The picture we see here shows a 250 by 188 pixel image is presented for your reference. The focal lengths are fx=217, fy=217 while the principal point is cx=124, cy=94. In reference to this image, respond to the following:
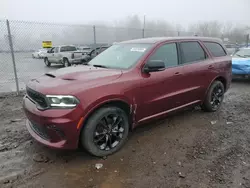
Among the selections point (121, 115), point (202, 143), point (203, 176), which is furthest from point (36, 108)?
point (202, 143)

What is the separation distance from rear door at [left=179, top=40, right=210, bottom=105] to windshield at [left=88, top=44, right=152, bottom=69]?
929 mm

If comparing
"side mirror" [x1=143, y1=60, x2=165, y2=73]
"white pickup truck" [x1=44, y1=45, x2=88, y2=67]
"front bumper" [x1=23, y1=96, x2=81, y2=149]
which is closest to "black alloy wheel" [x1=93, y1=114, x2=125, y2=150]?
"front bumper" [x1=23, y1=96, x2=81, y2=149]

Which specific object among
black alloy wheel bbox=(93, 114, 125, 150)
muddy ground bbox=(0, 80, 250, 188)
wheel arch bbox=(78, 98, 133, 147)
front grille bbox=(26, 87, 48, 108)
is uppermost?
front grille bbox=(26, 87, 48, 108)

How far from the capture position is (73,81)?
3064 mm

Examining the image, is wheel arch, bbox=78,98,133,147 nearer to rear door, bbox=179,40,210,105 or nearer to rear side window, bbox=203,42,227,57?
rear door, bbox=179,40,210,105

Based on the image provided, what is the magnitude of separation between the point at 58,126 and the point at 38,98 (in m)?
0.57

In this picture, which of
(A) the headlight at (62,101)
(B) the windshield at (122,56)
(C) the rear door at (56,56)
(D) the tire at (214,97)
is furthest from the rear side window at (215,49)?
(C) the rear door at (56,56)

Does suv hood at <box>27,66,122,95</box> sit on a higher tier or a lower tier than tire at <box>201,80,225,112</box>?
higher

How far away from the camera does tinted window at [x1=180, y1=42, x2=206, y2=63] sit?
4375 mm

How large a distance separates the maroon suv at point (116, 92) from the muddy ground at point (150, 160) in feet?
1.12

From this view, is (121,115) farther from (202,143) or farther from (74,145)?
(202,143)

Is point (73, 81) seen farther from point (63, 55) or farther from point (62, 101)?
point (63, 55)

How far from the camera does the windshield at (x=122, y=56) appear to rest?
375 cm

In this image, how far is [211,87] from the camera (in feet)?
16.3
